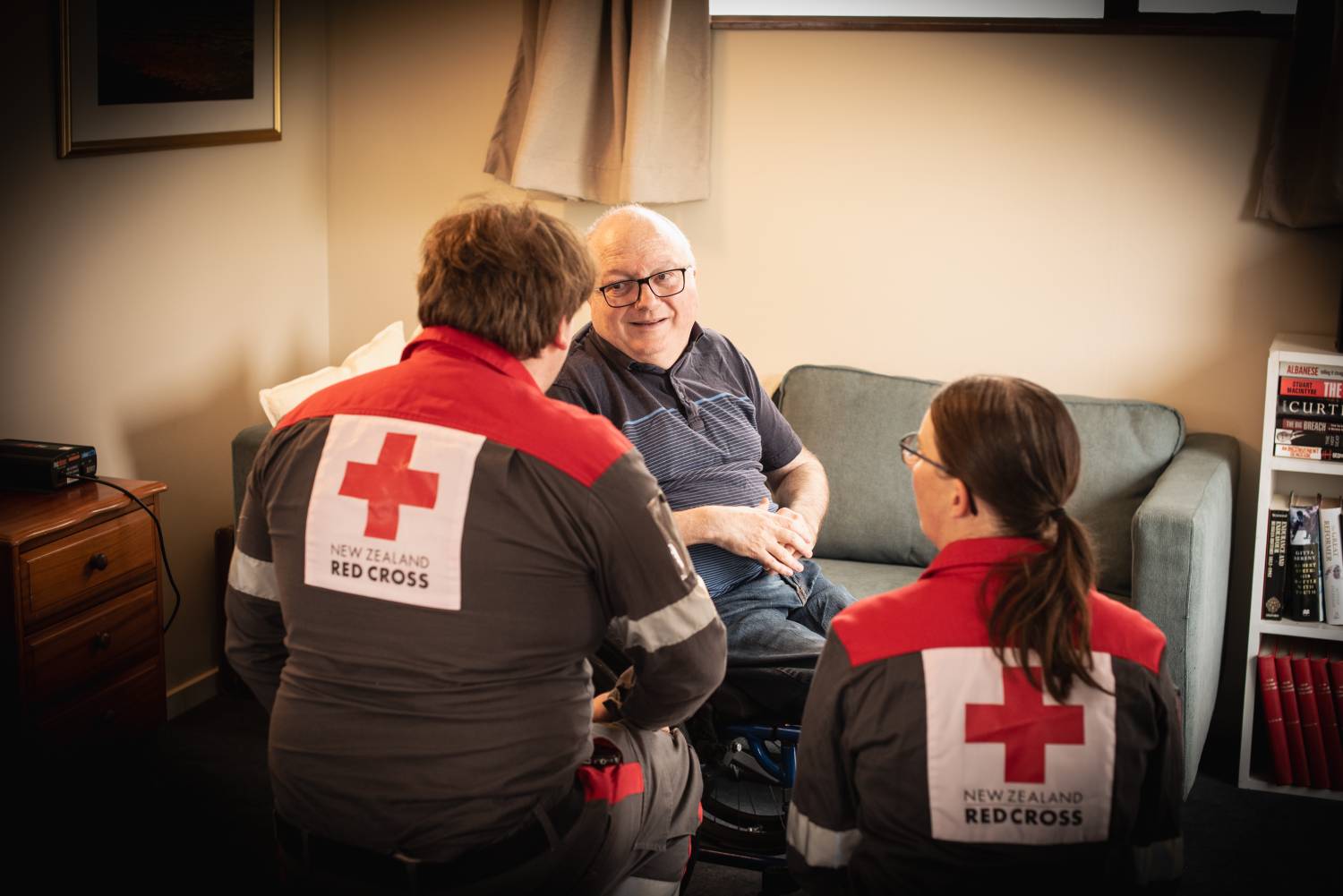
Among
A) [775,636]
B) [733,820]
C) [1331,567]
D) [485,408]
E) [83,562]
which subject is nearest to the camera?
[485,408]

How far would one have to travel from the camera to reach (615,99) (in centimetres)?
310

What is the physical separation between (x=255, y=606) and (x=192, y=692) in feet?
5.63

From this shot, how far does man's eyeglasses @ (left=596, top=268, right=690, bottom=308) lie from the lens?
86.0 inches

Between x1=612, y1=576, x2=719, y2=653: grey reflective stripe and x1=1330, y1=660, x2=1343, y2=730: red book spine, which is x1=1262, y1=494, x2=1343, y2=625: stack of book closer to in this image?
x1=1330, y1=660, x2=1343, y2=730: red book spine

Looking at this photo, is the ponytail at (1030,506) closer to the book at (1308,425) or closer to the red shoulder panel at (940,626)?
the red shoulder panel at (940,626)

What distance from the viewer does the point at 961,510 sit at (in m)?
1.31

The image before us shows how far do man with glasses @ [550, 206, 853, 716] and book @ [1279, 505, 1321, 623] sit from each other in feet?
3.64

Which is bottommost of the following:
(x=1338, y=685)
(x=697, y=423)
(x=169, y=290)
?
(x=1338, y=685)

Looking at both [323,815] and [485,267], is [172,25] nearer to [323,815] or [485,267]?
[485,267]

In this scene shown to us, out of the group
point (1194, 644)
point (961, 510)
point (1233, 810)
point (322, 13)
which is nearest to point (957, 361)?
point (1194, 644)

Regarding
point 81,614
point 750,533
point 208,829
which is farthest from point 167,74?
point 750,533

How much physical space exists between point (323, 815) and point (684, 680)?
450mm

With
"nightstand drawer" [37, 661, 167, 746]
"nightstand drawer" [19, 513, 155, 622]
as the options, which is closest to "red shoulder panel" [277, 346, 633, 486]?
"nightstand drawer" [19, 513, 155, 622]

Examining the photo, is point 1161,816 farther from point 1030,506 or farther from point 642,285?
point 642,285
